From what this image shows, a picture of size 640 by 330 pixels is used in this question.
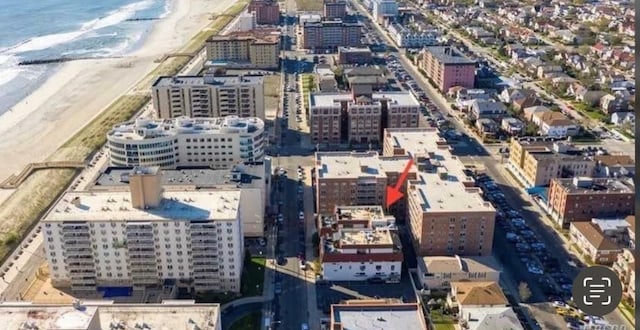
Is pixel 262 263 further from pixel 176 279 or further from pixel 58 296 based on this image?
pixel 58 296

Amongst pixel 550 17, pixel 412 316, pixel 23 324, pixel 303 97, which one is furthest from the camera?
pixel 550 17

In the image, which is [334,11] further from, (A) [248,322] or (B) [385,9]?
(A) [248,322]

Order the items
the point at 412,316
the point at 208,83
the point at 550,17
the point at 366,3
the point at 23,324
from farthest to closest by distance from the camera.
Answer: the point at 366,3
the point at 550,17
the point at 208,83
the point at 412,316
the point at 23,324

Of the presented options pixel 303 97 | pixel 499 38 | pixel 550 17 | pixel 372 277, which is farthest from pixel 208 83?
pixel 550 17

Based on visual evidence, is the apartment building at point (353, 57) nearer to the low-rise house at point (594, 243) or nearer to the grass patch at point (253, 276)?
the low-rise house at point (594, 243)

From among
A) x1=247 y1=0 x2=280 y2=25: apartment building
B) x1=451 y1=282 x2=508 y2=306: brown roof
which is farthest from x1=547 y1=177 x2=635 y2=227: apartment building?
x1=247 y1=0 x2=280 y2=25: apartment building

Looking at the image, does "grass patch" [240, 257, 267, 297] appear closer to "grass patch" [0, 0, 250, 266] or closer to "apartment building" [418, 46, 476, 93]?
"grass patch" [0, 0, 250, 266]

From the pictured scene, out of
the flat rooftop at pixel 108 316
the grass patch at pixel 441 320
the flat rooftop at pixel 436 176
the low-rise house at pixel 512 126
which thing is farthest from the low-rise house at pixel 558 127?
the flat rooftop at pixel 108 316

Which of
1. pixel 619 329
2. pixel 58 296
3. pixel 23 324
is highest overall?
pixel 619 329
